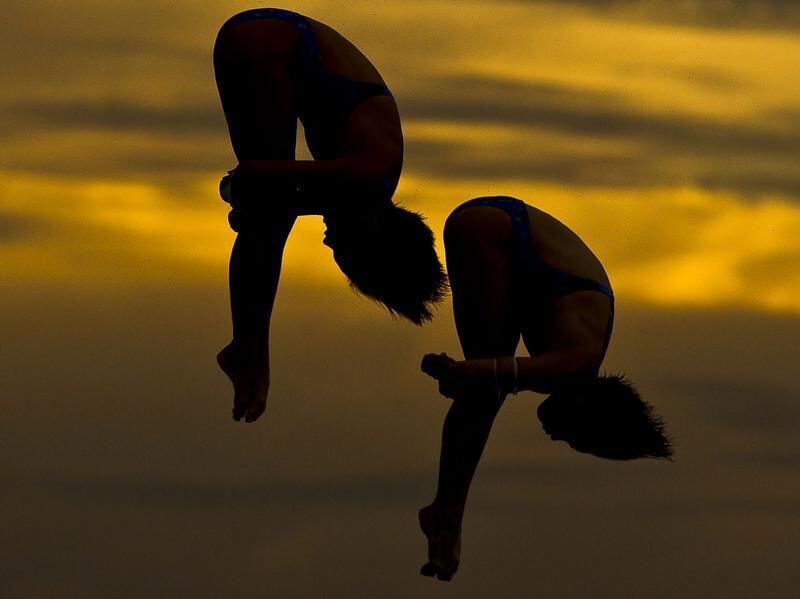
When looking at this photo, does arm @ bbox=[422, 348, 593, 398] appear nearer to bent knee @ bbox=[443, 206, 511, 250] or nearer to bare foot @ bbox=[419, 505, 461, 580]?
bent knee @ bbox=[443, 206, 511, 250]

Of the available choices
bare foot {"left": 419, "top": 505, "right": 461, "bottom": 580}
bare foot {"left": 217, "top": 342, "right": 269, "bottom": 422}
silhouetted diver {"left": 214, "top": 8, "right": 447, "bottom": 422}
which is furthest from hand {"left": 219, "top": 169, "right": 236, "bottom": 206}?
bare foot {"left": 419, "top": 505, "right": 461, "bottom": 580}

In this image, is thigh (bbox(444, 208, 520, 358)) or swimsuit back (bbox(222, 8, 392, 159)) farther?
swimsuit back (bbox(222, 8, 392, 159))

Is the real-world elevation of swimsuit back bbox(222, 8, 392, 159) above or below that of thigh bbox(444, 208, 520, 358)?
above

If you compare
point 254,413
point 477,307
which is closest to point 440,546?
point 254,413

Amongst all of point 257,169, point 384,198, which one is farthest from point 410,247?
point 257,169

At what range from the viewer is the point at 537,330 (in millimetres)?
16062

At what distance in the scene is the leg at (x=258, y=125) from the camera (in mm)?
15953

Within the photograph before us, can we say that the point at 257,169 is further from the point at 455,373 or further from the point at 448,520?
the point at 448,520

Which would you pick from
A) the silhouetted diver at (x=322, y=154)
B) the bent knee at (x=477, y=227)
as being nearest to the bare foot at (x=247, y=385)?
the silhouetted diver at (x=322, y=154)

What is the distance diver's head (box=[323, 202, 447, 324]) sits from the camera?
16.1 metres

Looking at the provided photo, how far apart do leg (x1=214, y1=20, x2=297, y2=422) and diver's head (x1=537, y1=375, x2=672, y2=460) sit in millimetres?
2666

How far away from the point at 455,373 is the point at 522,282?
1.09m

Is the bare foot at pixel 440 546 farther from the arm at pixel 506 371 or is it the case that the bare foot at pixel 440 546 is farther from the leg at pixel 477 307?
the arm at pixel 506 371

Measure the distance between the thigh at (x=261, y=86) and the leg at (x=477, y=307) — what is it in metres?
1.59
